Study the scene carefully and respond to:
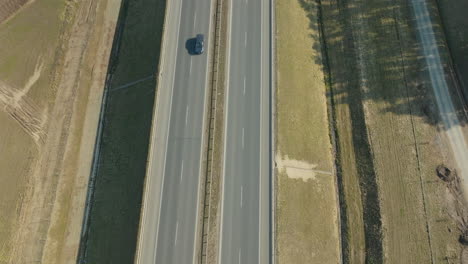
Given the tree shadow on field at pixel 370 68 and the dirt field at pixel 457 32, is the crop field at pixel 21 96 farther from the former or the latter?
the dirt field at pixel 457 32

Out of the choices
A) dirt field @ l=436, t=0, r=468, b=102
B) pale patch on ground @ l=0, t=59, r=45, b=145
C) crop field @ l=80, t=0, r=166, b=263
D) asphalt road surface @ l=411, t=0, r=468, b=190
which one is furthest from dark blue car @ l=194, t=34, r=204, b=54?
dirt field @ l=436, t=0, r=468, b=102

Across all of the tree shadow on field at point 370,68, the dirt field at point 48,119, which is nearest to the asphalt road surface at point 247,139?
the tree shadow on field at point 370,68

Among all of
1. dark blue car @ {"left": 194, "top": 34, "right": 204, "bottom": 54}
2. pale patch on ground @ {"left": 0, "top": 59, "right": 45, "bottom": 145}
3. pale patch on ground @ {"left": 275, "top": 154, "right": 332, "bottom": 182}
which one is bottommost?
pale patch on ground @ {"left": 275, "top": 154, "right": 332, "bottom": 182}

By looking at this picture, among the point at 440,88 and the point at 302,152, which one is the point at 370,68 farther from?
the point at 302,152

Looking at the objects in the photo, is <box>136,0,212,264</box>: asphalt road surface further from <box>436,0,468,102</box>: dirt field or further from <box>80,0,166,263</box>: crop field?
<box>436,0,468,102</box>: dirt field

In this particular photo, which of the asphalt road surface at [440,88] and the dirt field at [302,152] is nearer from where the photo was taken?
the dirt field at [302,152]

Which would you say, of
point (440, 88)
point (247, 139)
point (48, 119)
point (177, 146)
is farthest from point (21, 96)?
point (440, 88)

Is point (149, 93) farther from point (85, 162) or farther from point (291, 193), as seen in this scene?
point (291, 193)
